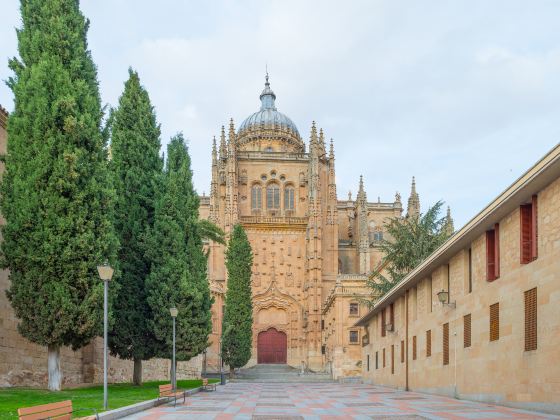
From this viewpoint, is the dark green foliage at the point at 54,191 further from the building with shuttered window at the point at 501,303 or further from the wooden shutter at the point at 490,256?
the wooden shutter at the point at 490,256

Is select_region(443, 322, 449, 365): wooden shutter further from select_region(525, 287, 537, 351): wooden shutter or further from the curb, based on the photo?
the curb

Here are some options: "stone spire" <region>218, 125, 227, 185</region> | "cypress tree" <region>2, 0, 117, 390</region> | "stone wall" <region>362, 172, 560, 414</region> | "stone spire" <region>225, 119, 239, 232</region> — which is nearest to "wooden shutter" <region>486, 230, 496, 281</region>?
"stone wall" <region>362, 172, 560, 414</region>

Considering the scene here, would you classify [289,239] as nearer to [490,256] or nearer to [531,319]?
[490,256]

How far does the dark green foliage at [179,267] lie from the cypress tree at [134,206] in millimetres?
569

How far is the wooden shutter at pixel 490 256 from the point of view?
58.4ft

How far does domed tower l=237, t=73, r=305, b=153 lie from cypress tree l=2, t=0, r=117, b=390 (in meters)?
52.8

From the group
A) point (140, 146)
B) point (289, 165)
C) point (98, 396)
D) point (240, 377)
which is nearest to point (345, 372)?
point (240, 377)

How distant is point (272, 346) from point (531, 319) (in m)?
52.0

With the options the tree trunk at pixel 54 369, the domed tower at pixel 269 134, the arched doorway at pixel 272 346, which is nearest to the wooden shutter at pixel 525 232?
the tree trunk at pixel 54 369

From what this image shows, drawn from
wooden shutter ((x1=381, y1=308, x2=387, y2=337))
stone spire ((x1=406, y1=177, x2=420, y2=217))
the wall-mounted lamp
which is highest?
stone spire ((x1=406, y1=177, x2=420, y2=217))

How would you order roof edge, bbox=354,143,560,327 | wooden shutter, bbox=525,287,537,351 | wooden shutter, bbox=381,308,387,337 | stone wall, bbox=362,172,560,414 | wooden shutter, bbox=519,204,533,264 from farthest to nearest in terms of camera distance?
wooden shutter, bbox=381,308,387,337
wooden shutter, bbox=519,204,533,264
wooden shutter, bbox=525,287,537,351
stone wall, bbox=362,172,560,414
roof edge, bbox=354,143,560,327

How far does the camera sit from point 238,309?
48.9 metres

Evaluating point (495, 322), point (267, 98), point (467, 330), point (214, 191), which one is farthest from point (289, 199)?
point (495, 322)

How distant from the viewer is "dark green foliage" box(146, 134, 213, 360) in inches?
1007
